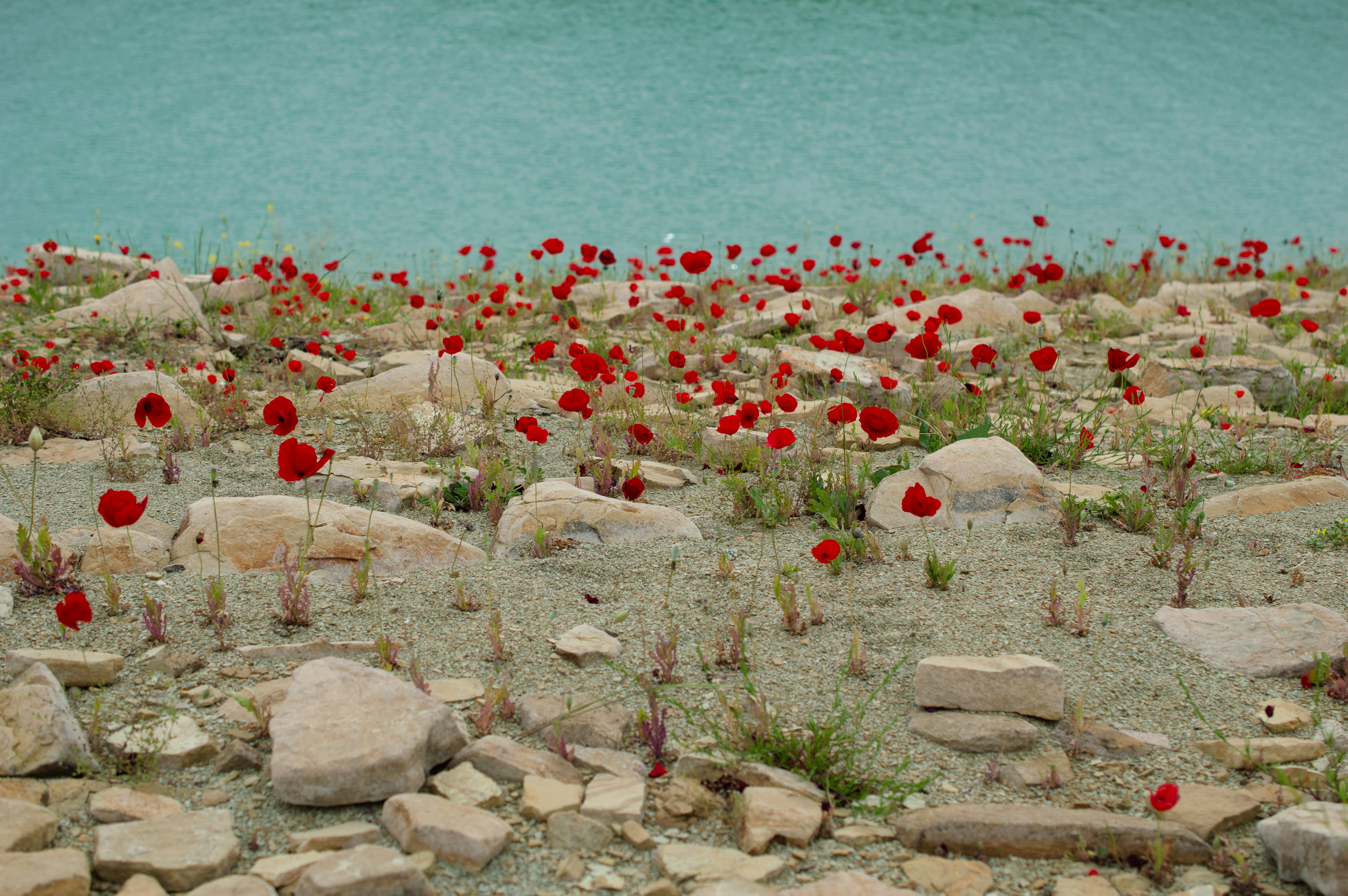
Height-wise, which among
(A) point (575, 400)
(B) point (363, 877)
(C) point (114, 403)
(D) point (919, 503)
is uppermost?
(A) point (575, 400)

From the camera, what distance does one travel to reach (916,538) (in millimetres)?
3676

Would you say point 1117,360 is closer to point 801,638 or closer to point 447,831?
point 801,638

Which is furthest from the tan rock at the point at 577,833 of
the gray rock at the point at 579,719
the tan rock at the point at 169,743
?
the tan rock at the point at 169,743

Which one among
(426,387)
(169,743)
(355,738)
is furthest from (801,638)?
(426,387)

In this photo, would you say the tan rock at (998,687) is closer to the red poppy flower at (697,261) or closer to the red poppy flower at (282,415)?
the red poppy flower at (282,415)

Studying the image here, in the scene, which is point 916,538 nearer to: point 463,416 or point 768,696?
point 768,696

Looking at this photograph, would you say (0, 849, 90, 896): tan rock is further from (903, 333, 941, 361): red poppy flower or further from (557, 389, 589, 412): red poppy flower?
(903, 333, 941, 361): red poppy flower

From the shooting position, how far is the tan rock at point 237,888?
178 cm

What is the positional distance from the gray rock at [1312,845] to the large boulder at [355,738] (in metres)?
1.70

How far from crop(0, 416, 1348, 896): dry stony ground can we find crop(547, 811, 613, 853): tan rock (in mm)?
37

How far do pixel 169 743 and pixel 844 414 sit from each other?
7.40 feet

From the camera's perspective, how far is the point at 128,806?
6.72ft

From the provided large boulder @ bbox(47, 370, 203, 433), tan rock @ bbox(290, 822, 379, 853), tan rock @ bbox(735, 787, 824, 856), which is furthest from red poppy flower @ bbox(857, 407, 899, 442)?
large boulder @ bbox(47, 370, 203, 433)

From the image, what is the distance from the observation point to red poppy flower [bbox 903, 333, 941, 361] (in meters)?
4.04
